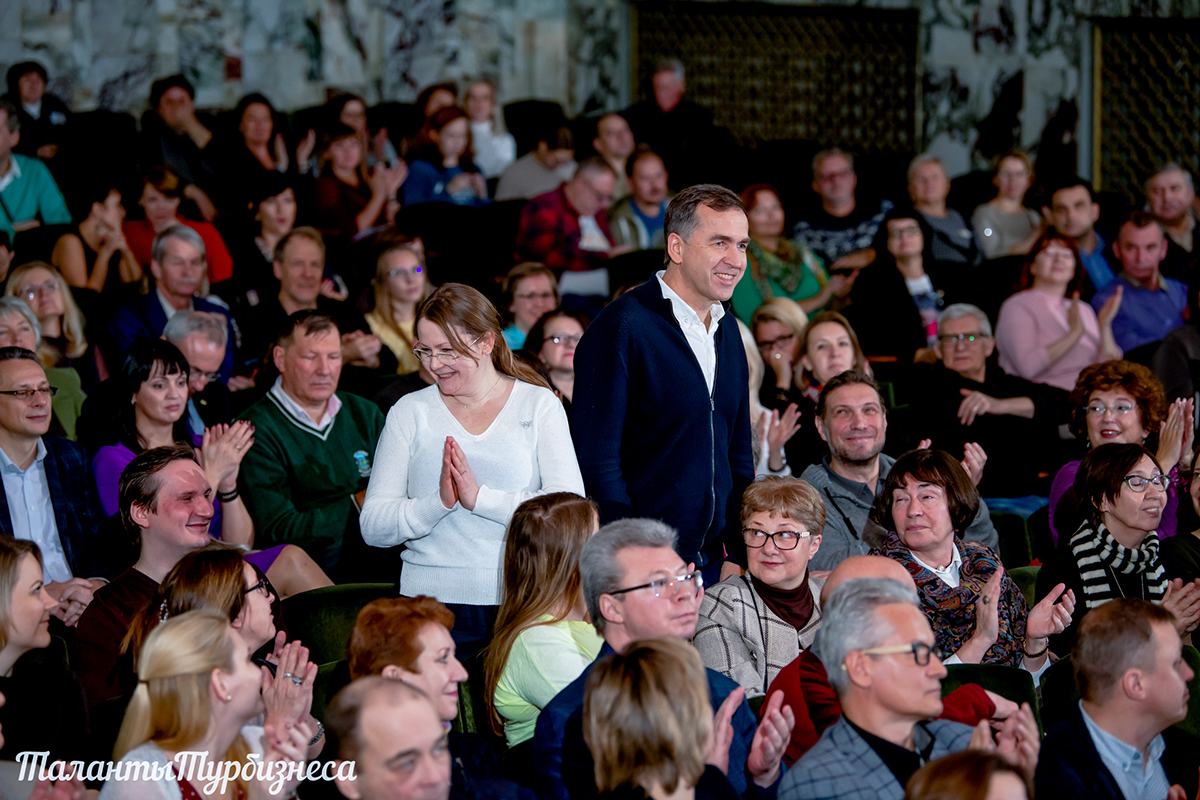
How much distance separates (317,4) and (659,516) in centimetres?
564

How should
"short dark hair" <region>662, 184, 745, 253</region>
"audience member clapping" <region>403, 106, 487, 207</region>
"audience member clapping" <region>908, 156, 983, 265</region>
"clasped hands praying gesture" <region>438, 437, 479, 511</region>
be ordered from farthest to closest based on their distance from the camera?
"audience member clapping" <region>403, 106, 487, 207</region>, "audience member clapping" <region>908, 156, 983, 265</region>, "short dark hair" <region>662, 184, 745, 253</region>, "clasped hands praying gesture" <region>438, 437, 479, 511</region>

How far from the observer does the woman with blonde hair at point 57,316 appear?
474 centimetres

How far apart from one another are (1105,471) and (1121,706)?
1127 millimetres

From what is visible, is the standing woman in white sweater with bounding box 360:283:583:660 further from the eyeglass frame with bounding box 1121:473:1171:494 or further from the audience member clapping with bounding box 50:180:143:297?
the audience member clapping with bounding box 50:180:143:297

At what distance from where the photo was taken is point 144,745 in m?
2.12

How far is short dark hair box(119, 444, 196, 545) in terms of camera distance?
10.4ft

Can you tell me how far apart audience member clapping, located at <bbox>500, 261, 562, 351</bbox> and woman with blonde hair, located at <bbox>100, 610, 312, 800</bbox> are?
2.85m

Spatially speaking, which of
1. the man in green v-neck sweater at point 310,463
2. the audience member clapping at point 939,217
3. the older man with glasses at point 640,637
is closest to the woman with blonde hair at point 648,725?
the older man with glasses at point 640,637

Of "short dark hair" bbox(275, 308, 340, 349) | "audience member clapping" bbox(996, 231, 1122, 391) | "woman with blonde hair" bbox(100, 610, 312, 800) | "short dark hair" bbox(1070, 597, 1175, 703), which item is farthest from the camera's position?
"audience member clapping" bbox(996, 231, 1122, 391)

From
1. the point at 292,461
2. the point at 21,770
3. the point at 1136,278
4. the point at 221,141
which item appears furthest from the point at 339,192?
the point at 21,770

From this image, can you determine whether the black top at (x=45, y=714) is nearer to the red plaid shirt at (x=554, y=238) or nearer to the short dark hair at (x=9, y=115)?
the red plaid shirt at (x=554, y=238)

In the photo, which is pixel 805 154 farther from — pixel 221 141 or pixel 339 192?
pixel 221 141

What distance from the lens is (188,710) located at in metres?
2.12

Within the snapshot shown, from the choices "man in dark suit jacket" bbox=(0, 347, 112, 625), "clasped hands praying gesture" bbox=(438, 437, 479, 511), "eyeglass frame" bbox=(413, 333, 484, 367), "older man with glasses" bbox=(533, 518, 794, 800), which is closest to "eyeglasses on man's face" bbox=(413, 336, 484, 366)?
"eyeglass frame" bbox=(413, 333, 484, 367)
